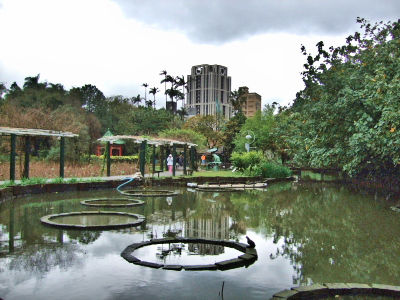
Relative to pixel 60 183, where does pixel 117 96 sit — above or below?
above

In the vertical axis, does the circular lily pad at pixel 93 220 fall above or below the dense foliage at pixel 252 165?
below

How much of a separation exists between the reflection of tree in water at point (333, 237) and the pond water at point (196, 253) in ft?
0.06

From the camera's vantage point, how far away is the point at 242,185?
21.7 metres

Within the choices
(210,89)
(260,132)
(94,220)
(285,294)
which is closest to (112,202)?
(94,220)

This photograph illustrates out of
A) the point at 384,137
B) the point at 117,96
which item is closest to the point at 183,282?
the point at 384,137

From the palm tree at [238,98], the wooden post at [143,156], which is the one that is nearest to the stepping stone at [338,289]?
the wooden post at [143,156]

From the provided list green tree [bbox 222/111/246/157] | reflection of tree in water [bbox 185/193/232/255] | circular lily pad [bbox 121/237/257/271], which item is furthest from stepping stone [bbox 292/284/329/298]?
green tree [bbox 222/111/246/157]

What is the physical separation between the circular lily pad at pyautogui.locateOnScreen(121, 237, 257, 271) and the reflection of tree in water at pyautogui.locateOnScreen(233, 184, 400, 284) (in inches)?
22.5

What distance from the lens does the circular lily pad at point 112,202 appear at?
12634 mm

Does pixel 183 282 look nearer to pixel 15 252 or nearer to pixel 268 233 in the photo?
pixel 15 252

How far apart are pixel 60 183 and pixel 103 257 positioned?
1061cm

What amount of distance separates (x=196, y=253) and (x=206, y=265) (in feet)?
3.30

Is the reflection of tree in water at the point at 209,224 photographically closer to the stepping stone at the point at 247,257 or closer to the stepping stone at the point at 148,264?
the stepping stone at the point at 247,257

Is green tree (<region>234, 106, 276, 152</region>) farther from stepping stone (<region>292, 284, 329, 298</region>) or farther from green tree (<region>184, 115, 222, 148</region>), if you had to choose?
stepping stone (<region>292, 284, 329, 298</region>)
